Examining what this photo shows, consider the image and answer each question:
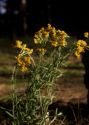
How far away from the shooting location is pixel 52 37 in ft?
17.7

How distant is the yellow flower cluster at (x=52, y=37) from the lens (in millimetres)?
5320

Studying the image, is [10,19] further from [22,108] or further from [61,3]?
[22,108]

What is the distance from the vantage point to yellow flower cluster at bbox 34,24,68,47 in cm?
532

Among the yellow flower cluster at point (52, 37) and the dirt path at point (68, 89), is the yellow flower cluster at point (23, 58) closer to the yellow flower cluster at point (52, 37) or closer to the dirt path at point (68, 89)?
the yellow flower cluster at point (52, 37)

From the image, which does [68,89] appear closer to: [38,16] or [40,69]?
[40,69]

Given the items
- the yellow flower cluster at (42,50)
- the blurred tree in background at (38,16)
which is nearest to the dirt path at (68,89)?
the yellow flower cluster at (42,50)

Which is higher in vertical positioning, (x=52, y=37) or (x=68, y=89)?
(x=52, y=37)

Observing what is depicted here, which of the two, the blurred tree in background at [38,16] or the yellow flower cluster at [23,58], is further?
the blurred tree in background at [38,16]

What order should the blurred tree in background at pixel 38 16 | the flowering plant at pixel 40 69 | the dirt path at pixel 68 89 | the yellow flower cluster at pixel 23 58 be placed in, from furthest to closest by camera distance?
the blurred tree in background at pixel 38 16 → the dirt path at pixel 68 89 → the flowering plant at pixel 40 69 → the yellow flower cluster at pixel 23 58

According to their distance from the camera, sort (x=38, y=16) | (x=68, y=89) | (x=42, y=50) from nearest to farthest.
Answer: (x=42, y=50)
(x=68, y=89)
(x=38, y=16)

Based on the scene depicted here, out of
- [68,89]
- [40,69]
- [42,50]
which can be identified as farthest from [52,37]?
[68,89]

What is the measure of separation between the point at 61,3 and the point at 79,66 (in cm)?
1572

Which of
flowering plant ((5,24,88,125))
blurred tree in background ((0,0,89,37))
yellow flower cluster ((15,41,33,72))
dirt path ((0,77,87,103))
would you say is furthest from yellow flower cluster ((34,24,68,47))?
blurred tree in background ((0,0,89,37))

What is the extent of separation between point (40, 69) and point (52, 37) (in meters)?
0.37
